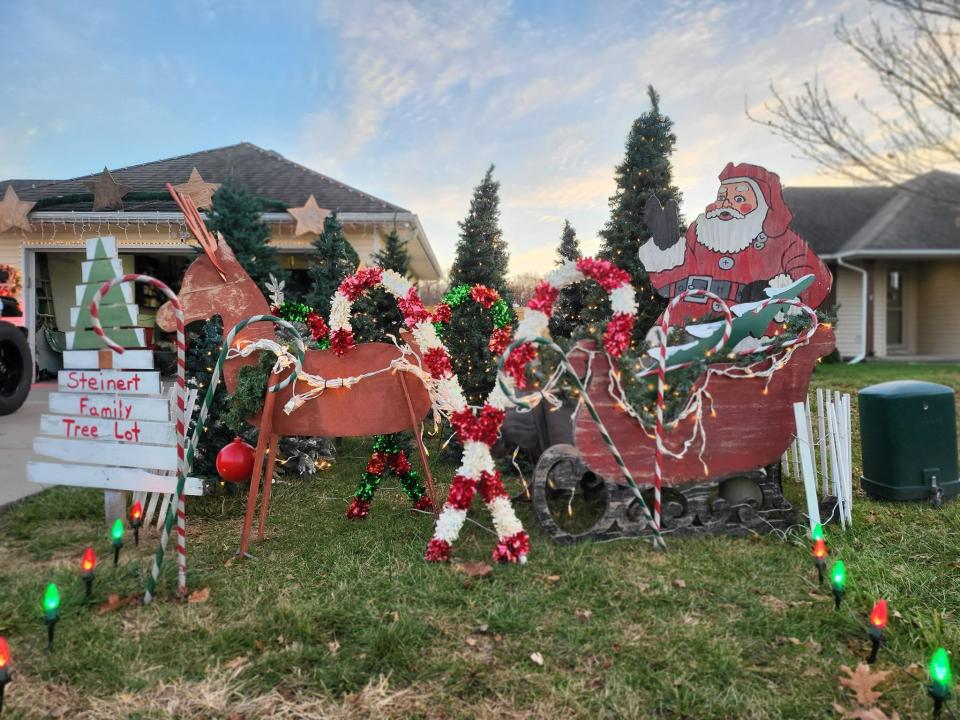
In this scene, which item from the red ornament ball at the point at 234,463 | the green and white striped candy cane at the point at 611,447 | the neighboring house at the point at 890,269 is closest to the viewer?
the green and white striped candy cane at the point at 611,447

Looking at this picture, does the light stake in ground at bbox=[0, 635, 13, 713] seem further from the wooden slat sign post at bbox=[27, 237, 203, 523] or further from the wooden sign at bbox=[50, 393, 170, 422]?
the wooden sign at bbox=[50, 393, 170, 422]

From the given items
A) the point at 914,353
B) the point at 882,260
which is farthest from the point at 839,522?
the point at 914,353

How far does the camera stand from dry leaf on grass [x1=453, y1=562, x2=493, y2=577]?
10.7ft

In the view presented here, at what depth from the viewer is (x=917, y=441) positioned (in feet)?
14.4

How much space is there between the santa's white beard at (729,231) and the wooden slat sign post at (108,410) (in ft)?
15.6

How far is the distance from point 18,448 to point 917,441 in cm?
842

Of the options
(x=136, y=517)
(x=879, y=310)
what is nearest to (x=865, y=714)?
(x=136, y=517)

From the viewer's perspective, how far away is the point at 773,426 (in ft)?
12.9

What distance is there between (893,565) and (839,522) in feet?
2.18

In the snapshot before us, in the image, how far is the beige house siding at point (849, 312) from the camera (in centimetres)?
1536

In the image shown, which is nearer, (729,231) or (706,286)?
(729,231)

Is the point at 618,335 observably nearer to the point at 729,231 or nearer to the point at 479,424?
the point at 479,424

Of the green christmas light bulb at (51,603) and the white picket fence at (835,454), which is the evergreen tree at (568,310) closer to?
the white picket fence at (835,454)

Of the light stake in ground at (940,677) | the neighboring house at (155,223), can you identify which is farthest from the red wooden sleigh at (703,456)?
the neighboring house at (155,223)
